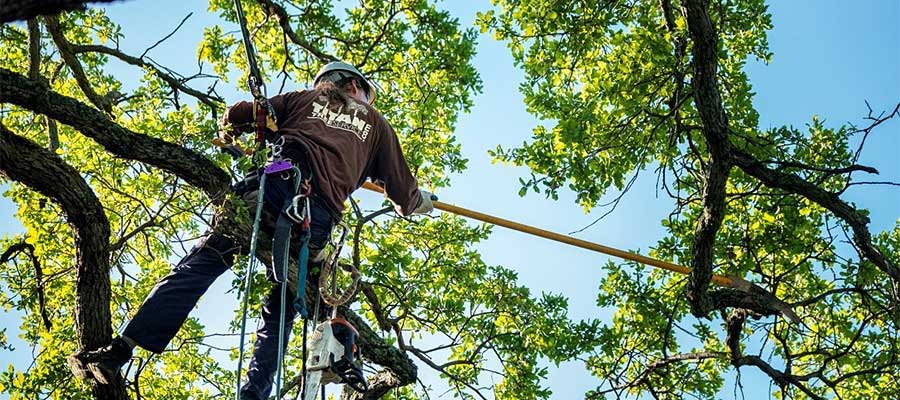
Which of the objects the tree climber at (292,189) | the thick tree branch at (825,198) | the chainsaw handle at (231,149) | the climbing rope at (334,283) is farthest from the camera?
the thick tree branch at (825,198)

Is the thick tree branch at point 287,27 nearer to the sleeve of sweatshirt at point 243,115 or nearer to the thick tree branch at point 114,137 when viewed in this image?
the sleeve of sweatshirt at point 243,115

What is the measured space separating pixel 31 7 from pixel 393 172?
12.8 ft

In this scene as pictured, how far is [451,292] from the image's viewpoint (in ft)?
28.3

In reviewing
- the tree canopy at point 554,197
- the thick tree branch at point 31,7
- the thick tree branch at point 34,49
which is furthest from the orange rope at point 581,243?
the thick tree branch at point 31,7

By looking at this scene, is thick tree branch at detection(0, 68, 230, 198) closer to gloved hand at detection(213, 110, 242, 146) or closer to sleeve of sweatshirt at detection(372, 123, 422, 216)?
gloved hand at detection(213, 110, 242, 146)

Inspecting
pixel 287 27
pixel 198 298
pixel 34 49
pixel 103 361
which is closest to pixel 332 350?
pixel 198 298

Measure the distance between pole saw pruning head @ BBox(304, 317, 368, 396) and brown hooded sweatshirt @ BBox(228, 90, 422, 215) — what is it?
74 centimetres

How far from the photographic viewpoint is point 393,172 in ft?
20.1

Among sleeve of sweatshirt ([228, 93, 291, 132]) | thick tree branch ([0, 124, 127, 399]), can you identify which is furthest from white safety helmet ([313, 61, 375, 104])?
thick tree branch ([0, 124, 127, 399])

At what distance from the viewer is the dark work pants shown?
16.4 feet

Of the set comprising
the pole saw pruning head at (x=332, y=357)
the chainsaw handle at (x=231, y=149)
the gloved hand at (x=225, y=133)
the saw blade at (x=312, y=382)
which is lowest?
the saw blade at (x=312, y=382)

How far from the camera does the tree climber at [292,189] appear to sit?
5.05 m

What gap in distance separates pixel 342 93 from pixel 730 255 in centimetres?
378

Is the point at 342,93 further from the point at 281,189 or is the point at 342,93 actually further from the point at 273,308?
the point at 273,308
